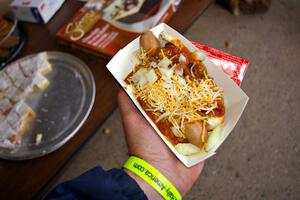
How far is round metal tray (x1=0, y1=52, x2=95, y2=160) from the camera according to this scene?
1025 millimetres

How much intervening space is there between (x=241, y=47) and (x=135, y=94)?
1071 millimetres

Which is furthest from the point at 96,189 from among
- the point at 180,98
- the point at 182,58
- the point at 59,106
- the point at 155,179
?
the point at 59,106

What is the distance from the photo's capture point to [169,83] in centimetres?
81

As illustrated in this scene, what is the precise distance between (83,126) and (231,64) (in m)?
0.52

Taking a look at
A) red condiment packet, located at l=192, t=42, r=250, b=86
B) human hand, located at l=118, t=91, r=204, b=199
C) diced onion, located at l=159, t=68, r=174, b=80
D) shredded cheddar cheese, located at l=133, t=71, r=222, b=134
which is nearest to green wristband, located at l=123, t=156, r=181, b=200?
human hand, located at l=118, t=91, r=204, b=199

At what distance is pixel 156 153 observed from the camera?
0.78m

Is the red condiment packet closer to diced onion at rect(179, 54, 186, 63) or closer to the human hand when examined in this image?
diced onion at rect(179, 54, 186, 63)

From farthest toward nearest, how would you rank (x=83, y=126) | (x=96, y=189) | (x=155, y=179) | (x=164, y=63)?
1. (x=83, y=126)
2. (x=164, y=63)
3. (x=155, y=179)
4. (x=96, y=189)

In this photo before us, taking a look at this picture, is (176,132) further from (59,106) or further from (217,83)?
(59,106)

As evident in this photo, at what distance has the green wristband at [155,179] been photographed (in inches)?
28.8

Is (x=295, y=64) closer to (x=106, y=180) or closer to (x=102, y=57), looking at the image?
(x=102, y=57)

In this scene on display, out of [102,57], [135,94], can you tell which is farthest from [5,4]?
[135,94]

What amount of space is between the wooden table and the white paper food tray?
0.75 ft

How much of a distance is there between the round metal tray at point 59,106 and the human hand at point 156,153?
0.29 metres
